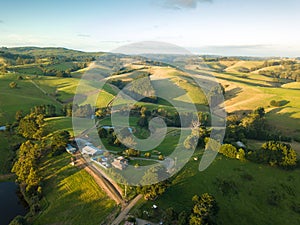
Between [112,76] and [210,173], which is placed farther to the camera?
[112,76]

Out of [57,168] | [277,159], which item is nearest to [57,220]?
[57,168]

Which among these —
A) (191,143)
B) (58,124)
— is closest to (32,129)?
(58,124)

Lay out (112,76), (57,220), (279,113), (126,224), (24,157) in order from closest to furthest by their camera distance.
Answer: (126,224), (57,220), (24,157), (279,113), (112,76)

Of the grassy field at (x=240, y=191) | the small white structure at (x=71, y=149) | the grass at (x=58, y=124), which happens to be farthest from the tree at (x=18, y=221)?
the grass at (x=58, y=124)

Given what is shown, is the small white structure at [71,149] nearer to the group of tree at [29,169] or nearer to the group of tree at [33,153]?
the group of tree at [33,153]

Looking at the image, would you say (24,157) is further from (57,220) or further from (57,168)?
(57,220)

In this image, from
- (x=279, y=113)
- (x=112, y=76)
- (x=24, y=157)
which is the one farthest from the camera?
(x=112, y=76)

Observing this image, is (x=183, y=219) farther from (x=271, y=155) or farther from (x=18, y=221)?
(x=271, y=155)
